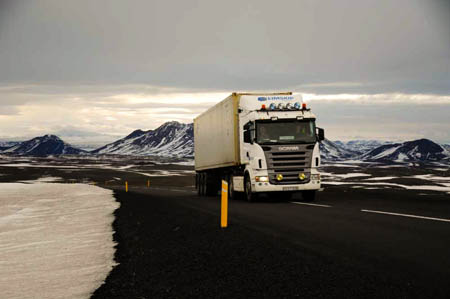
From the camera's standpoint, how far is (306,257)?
8.30 m

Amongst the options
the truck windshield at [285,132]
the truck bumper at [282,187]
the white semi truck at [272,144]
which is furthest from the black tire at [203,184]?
the truck windshield at [285,132]

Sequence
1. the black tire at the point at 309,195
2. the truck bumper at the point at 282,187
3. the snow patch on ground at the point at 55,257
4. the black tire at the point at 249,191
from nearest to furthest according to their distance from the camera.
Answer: the snow patch on ground at the point at 55,257 → the truck bumper at the point at 282,187 → the black tire at the point at 249,191 → the black tire at the point at 309,195

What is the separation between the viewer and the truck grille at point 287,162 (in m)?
20.9

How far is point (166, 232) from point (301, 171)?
9639 mm

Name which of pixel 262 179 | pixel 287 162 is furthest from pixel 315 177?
pixel 262 179

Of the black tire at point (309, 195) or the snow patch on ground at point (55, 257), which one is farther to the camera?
the black tire at point (309, 195)

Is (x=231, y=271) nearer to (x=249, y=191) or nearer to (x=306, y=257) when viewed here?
(x=306, y=257)

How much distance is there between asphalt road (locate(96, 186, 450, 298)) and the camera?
6516 mm

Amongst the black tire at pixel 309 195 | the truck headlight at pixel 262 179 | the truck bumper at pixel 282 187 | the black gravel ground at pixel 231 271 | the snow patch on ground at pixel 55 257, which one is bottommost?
the snow patch on ground at pixel 55 257

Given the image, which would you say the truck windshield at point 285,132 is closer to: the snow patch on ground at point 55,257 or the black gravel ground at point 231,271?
the snow patch on ground at point 55,257

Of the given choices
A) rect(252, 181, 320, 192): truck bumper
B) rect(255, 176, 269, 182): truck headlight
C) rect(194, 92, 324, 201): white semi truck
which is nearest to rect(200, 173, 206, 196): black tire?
rect(194, 92, 324, 201): white semi truck

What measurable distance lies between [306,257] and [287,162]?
12.8 meters

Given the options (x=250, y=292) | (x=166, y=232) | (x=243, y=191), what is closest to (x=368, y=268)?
(x=250, y=292)

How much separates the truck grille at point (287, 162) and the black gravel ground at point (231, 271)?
9.34 metres
